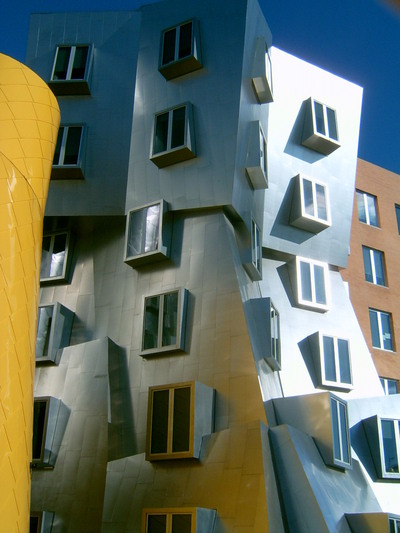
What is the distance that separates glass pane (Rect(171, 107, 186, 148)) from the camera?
19.5 meters

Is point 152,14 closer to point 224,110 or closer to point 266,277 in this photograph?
point 224,110

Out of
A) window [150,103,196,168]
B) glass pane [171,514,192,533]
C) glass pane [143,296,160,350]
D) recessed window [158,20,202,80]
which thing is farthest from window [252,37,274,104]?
glass pane [171,514,192,533]

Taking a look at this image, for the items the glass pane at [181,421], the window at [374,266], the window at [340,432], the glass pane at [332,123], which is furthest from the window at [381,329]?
the glass pane at [181,421]

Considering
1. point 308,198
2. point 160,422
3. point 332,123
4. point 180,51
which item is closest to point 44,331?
point 160,422

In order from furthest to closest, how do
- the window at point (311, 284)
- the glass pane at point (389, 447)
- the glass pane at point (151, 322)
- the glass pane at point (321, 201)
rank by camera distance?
the glass pane at point (321, 201) → the window at point (311, 284) → the glass pane at point (389, 447) → the glass pane at point (151, 322)

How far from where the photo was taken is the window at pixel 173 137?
19.2 m

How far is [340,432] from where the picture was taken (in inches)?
663

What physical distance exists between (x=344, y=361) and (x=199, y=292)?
227 inches

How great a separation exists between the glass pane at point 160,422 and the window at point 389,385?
13.5 metres

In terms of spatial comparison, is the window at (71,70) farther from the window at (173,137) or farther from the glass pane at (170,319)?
the glass pane at (170,319)

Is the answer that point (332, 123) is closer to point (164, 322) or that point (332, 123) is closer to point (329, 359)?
point (329, 359)

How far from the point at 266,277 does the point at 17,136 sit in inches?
384

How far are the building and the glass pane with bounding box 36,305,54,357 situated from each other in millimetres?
69

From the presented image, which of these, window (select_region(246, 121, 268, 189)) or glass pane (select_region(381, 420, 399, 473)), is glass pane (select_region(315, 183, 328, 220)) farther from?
glass pane (select_region(381, 420, 399, 473))
